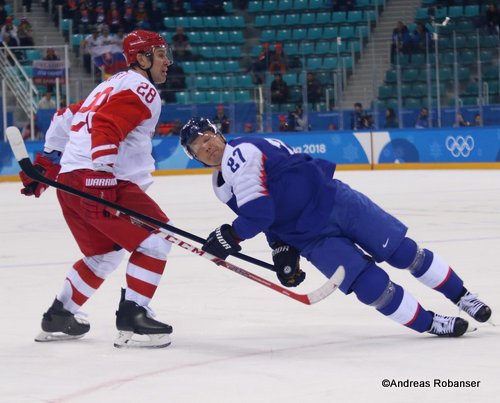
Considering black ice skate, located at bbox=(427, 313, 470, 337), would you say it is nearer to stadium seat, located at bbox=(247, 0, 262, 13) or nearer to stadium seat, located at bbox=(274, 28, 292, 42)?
stadium seat, located at bbox=(274, 28, 292, 42)

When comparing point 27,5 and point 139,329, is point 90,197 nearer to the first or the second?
point 139,329

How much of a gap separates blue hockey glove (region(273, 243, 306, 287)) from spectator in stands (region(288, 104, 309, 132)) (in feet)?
40.9

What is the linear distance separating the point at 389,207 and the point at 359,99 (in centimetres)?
696

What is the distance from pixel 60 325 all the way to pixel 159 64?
1133 millimetres

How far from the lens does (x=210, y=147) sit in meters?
4.29

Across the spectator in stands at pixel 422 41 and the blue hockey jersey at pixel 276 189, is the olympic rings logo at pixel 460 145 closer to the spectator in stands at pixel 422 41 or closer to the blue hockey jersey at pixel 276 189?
the spectator in stands at pixel 422 41

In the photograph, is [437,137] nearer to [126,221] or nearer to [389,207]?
[389,207]

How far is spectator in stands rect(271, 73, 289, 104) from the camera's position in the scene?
16.5 m

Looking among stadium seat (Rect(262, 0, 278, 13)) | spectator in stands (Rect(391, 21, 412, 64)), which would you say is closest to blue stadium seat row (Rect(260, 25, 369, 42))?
stadium seat (Rect(262, 0, 278, 13))

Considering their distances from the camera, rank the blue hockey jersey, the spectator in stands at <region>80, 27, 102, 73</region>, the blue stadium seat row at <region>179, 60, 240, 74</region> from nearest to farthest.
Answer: the blue hockey jersey, the spectator in stands at <region>80, 27, 102, 73</region>, the blue stadium seat row at <region>179, 60, 240, 74</region>

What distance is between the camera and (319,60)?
59.2ft

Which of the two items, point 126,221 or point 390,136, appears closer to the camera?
point 126,221

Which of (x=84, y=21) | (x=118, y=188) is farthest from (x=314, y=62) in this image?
(x=118, y=188)

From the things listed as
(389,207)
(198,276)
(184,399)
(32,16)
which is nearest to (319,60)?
(32,16)
